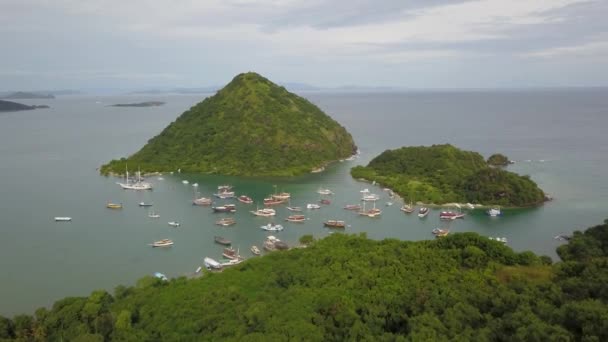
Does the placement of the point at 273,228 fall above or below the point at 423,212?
below

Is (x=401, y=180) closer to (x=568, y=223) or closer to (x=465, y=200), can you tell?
(x=465, y=200)

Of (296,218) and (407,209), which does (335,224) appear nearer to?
(296,218)

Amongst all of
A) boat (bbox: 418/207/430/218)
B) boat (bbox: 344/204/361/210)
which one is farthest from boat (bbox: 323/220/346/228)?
boat (bbox: 418/207/430/218)

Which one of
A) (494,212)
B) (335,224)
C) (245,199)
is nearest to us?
(335,224)

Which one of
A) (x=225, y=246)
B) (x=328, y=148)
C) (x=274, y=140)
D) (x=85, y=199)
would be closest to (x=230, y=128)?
(x=274, y=140)

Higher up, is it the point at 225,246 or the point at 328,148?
the point at 328,148

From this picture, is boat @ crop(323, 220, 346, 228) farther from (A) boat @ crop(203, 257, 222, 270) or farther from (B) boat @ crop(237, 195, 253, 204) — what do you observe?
(A) boat @ crop(203, 257, 222, 270)

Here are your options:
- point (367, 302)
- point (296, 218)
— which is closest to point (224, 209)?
point (296, 218)

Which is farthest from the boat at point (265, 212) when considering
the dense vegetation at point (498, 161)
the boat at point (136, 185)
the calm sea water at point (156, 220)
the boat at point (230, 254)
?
the dense vegetation at point (498, 161)
